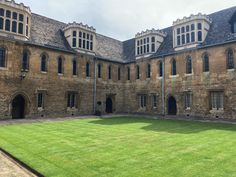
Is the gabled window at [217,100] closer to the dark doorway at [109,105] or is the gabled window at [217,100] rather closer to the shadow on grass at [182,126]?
the shadow on grass at [182,126]

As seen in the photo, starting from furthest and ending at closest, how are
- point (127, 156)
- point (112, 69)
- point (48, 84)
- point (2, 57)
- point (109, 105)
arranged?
point (109, 105) → point (112, 69) → point (48, 84) → point (2, 57) → point (127, 156)

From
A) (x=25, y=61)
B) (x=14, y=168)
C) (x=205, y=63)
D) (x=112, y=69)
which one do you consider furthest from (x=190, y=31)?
(x=14, y=168)

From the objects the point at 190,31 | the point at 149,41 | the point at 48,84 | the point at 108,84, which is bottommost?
the point at 48,84

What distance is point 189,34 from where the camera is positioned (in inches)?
1051

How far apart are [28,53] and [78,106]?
9360mm

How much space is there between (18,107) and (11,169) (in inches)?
714

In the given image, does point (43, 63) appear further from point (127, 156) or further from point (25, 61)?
point (127, 156)

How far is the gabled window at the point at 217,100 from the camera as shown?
23.4 meters

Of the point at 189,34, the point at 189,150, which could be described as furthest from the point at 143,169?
the point at 189,34

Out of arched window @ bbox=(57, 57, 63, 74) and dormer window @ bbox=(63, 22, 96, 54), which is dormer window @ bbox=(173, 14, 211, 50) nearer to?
dormer window @ bbox=(63, 22, 96, 54)

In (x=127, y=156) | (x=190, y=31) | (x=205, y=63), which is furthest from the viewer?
(x=190, y=31)

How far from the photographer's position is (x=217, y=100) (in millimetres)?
23719

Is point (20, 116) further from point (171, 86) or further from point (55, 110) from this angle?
point (171, 86)

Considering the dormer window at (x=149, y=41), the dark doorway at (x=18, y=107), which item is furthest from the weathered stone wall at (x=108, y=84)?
the dormer window at (x=149, y=41)
